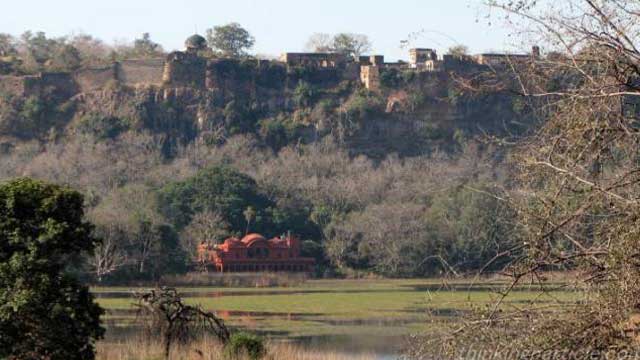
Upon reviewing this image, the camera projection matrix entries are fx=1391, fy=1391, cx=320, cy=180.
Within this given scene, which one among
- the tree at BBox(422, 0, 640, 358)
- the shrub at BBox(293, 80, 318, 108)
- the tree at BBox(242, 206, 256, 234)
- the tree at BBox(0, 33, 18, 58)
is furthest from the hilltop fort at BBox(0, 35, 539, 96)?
the tree at BBox(422, 0, 640, 358)

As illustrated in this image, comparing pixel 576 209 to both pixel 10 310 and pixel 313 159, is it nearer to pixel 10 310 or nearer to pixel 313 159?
pixel 10 310

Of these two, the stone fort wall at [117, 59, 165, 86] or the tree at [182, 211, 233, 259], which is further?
the stone fort wall at [117, 59, 165, 86]

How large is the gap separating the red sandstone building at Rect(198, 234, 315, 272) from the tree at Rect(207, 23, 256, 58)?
62834 mm

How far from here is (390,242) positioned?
67.9 meters

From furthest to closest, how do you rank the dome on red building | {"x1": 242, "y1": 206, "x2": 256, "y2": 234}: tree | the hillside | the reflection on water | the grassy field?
{"x1": 242, "y1": 206, "x2": 256, "y2": 234}: tree
the hillside
the dome on red building
the grassy field
the reflection on water

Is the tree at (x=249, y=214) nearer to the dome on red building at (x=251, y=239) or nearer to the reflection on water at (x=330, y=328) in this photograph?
the dome on red building at (x=251, y=239)

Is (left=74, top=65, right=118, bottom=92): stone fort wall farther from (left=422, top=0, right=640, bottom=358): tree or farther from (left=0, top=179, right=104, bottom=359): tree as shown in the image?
(left=422, top=0, right=640, bottom=358): tree

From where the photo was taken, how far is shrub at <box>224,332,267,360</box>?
2006 cm

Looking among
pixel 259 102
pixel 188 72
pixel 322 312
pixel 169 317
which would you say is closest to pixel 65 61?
pixel 188 72

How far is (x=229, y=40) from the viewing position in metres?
131

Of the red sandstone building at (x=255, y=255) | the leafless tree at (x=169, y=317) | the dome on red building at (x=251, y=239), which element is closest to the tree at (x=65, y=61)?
the red sandstone building at (x=255, y=255)

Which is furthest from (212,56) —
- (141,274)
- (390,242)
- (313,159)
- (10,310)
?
(10,310)

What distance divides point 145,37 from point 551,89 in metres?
127

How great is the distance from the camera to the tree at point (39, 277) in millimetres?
16391
